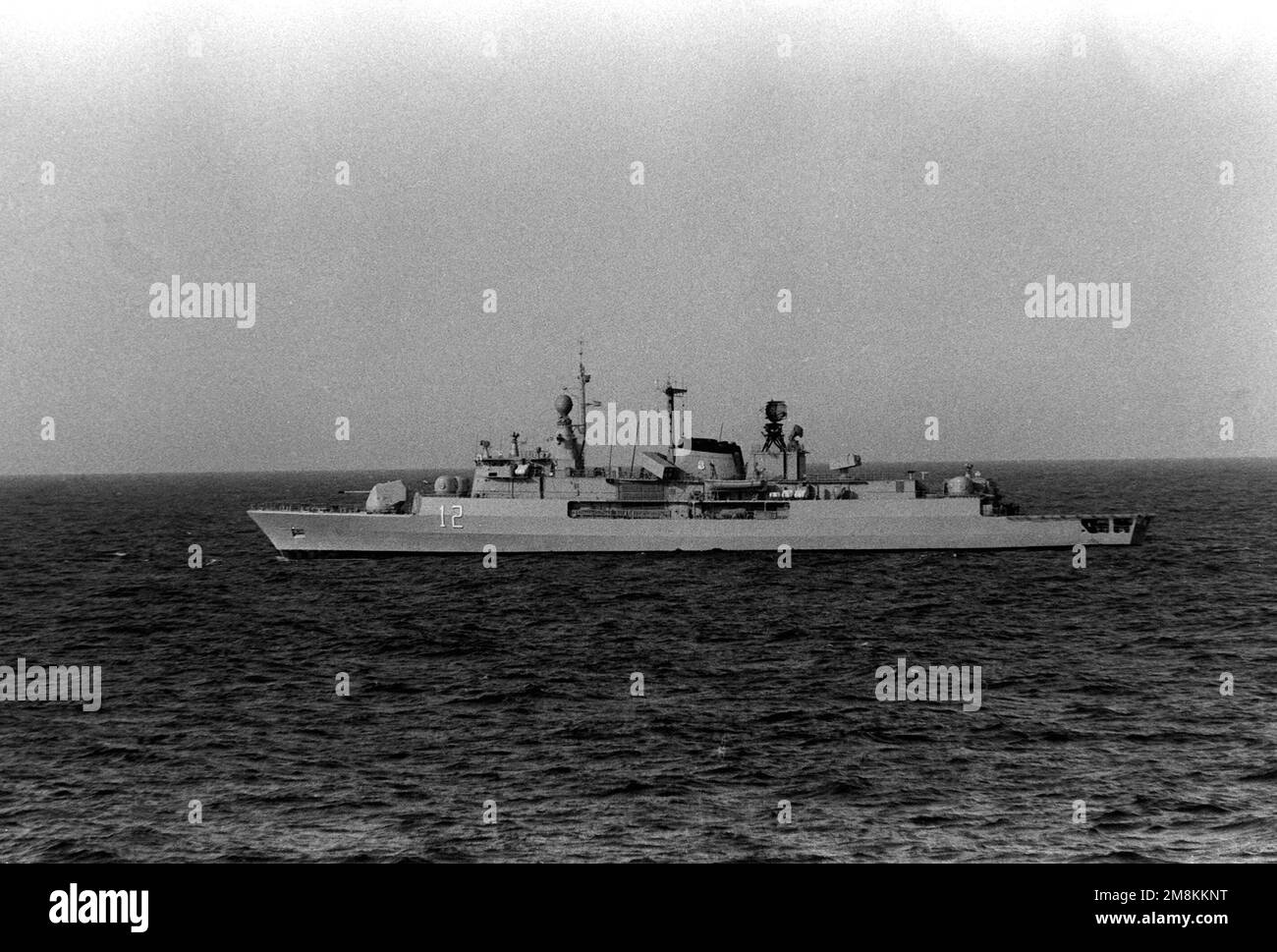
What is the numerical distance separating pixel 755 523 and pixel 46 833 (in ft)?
111

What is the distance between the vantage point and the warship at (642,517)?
143 ft

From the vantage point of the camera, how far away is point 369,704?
1967 centimetres

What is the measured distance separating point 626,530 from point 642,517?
1018mm

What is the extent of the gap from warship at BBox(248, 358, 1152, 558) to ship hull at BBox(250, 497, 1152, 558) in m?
0.05

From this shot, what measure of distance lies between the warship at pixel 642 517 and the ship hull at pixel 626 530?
0.05 m

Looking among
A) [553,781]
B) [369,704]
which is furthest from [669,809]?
[369,704]

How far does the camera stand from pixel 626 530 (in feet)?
144
